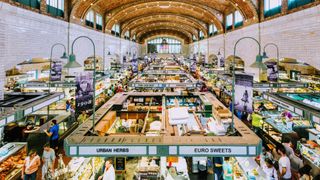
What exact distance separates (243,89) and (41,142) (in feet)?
22.4

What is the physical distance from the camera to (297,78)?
51.5 ft

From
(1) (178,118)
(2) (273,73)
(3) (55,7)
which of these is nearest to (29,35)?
(3) (55,7)

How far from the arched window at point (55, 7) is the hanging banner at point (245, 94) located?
36.5ft

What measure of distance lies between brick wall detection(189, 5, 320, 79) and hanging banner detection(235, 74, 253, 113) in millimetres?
5212

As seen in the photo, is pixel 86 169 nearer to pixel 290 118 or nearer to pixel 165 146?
pixel 165 146

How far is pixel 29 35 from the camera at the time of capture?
1119cm

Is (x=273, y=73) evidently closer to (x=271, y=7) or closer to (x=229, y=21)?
(x=271, y=7)

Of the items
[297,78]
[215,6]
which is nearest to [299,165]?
[297,78]

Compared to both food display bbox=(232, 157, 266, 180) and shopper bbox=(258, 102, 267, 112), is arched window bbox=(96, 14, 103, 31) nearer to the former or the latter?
shopper bbox=(258, 102, 267, 112)

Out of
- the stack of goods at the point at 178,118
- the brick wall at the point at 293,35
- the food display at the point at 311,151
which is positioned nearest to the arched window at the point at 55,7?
the stack of goods at the point at 178,118

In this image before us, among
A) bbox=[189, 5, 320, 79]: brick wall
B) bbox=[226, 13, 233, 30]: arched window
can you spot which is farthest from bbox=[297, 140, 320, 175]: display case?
bbox=[226, 13, 233, 30]: arched window

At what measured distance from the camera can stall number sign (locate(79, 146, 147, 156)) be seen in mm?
4109

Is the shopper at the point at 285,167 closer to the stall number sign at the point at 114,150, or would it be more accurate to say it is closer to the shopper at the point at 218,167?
the shopper at the point at 218,167

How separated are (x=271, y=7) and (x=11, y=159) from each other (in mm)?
13980
